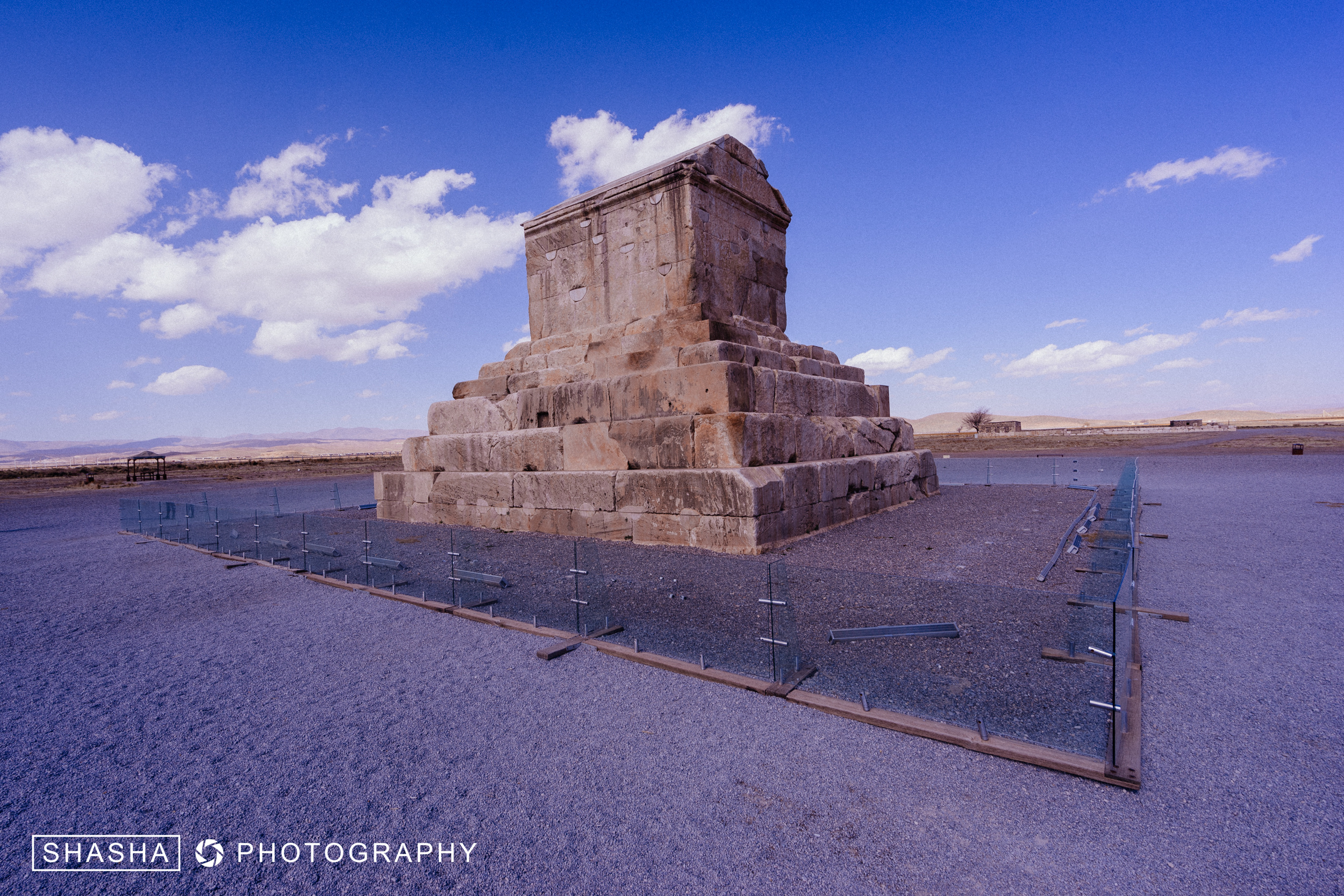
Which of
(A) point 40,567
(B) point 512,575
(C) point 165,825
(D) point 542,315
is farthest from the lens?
(D) point 542,315

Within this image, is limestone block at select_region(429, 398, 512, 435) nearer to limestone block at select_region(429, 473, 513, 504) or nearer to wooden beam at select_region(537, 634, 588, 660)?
limestone block at select_region(429, 473, 513, 504)

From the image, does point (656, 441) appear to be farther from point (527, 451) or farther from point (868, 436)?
point (868, 436)

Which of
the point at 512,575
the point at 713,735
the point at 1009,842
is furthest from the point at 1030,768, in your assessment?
the point at 512,575

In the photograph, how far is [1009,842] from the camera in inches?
78.8

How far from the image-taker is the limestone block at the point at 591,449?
775cm

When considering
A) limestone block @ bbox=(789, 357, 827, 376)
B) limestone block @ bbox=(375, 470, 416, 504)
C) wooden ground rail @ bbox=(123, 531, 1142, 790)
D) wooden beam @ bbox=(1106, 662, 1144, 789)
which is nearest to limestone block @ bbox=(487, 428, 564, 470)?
limestone block @ bbox=(375, 470, 416, 504)

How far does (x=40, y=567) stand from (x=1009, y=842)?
36.8 feet

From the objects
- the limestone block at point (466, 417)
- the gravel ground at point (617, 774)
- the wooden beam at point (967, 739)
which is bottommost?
the gravel ground at point (617, 774)

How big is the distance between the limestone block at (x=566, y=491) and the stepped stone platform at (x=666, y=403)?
3 cm

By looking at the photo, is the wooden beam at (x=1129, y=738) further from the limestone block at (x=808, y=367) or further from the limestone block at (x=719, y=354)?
the limestone block at (x=808, y=367)

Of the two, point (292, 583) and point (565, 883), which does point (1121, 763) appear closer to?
point (565, 883)

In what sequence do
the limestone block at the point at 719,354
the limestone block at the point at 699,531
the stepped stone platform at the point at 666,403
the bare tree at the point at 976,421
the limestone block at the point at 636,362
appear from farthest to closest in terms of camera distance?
the bare tree at the point at 976,421 < the limestone block at the point at 636,362 < the limestone block at the point at 719,354 < the stepped stone platform at the point at 666,403 < the limestone block at the point at 699,531

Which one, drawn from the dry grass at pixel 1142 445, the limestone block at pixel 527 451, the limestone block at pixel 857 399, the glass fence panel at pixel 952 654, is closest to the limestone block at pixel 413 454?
the limestone block at pixel 527 451

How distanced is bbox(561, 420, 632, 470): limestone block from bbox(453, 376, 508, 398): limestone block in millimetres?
1793
